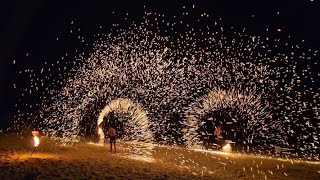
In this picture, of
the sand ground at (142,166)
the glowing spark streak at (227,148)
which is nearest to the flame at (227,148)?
the glowing spark streak at (227,148)

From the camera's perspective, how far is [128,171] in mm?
12531

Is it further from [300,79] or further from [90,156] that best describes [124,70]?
[300,79]

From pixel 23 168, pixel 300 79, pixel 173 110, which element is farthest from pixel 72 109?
pixel 23 168

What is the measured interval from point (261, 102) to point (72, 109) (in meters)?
18.9

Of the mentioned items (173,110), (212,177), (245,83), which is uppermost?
(245,83)

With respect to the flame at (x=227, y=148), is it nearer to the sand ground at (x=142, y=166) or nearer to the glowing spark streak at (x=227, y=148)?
the glowing spark streak at (x=227, y=148)

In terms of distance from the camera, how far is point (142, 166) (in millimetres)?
13680

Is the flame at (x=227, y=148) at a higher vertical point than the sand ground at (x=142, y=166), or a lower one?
higher

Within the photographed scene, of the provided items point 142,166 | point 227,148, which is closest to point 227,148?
point 227,148

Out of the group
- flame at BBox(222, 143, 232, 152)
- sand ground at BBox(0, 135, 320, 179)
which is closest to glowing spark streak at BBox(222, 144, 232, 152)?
flame at BBox(222, 143, 232, 152)

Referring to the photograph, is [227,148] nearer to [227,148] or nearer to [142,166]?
[227,148]

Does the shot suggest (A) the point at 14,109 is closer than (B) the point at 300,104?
No

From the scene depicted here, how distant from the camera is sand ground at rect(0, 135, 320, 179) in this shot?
38.4 feet

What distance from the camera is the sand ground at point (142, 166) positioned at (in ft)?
38.4
